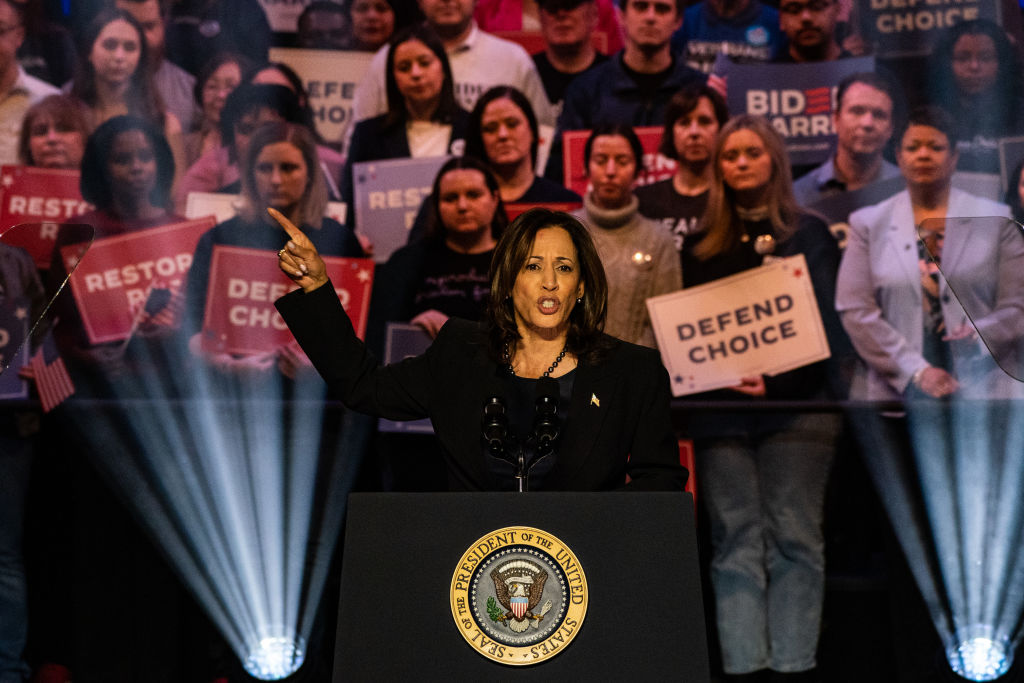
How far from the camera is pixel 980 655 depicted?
135 inches

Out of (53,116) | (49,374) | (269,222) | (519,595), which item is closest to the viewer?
(519,595)

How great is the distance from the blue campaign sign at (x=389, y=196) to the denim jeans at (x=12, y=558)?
5.01 feet

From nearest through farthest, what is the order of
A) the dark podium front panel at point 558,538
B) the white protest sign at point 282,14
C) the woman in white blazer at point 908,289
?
the dark podium front panel at point 558,538, the woman in white blazer at point 908,289, the white protest sign at point 282,14

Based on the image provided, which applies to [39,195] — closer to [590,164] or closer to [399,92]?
[399,92]

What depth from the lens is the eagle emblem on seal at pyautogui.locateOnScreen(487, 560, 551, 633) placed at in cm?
144

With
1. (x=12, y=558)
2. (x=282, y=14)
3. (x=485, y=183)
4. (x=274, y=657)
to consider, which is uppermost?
(x=282, y=14)

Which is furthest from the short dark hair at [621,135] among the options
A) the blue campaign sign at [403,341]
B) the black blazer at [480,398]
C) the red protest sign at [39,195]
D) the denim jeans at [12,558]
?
the denim jeans at [12,558]

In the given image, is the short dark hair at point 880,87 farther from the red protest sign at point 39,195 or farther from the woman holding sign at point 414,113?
the red protest sign at point 39,195

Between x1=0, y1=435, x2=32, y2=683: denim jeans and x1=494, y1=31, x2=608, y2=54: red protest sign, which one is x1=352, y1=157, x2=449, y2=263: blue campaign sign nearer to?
x1=494, y1=31, x2=608, y2=54: red protest sign

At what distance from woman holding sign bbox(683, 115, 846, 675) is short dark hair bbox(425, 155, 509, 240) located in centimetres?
77

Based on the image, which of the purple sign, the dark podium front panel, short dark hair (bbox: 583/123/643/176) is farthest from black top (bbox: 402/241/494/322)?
the dark podium front panel

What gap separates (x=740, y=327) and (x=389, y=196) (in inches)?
59.9

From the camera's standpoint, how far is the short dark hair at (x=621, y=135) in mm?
4258

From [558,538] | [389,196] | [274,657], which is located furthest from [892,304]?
[558,538]
